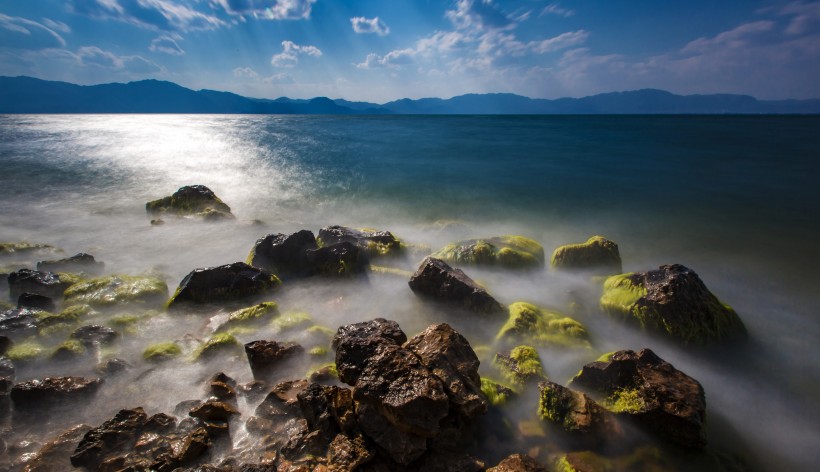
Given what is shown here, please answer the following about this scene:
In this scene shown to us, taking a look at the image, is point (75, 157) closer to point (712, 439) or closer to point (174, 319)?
point (174, 319)

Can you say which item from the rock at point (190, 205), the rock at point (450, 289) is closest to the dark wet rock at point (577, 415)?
the rock at point (450, 289)

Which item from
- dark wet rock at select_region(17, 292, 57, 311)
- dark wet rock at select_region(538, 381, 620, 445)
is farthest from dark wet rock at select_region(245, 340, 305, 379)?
dark wet rock at select_region(17, 292, 57, 311)

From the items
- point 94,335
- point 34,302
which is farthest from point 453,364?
point 34,302

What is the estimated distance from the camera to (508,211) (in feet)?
66.8

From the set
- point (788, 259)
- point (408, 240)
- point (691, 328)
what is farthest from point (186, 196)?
point (788, 259)

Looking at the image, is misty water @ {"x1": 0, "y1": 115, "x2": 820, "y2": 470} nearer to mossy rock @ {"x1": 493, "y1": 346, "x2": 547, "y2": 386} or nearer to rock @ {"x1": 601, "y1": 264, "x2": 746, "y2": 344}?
rock @ {"x1": 601, "y1": 264, "x2": 746, "y2": 344}

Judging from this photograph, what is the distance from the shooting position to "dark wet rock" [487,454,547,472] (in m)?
4.32

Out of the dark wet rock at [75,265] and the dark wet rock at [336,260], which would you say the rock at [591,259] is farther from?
the dark wet rock at [75,265]

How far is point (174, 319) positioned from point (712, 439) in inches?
406

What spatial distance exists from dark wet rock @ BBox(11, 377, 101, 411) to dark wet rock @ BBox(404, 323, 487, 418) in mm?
5261

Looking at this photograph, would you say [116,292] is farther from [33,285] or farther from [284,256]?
[284,256]

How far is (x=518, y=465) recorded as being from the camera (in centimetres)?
436

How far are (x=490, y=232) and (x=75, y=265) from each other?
48.2ft

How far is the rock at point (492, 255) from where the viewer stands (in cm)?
1099
